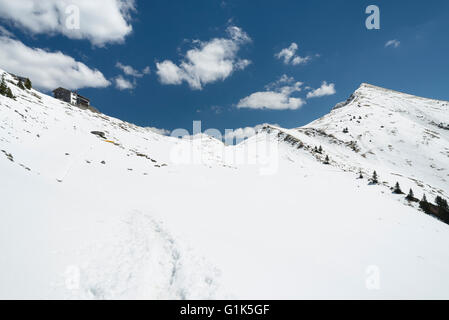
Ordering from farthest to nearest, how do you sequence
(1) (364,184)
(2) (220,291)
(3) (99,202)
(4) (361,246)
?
(1) (364,184), (3) (99,202), (4) (361,246), (2) (220,291)

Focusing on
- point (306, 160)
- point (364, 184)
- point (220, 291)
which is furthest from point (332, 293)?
point (306, 160)

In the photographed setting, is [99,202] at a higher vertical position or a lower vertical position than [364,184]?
lower

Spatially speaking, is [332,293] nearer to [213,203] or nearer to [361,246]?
[361,246]

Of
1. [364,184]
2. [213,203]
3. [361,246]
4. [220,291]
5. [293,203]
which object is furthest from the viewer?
[364,184]

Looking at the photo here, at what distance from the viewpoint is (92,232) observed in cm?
895

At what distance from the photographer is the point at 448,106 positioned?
99.9 m

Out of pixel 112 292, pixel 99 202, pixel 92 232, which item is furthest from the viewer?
pixel 99 202

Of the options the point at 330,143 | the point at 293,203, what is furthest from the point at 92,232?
the point at 330,143

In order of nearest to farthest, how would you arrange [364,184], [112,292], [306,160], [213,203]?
[112,292], [213,203], [364,184], [306,160]

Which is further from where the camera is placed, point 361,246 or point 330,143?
point 330,143

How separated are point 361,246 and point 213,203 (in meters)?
11.2
